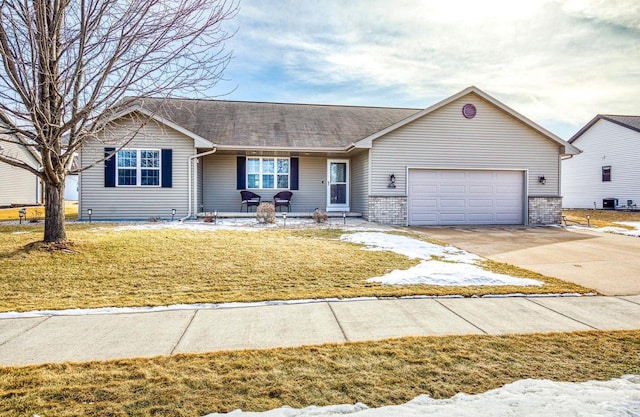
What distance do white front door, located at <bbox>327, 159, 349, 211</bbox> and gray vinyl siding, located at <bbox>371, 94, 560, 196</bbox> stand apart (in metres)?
2.71

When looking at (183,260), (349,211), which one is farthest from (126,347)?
(349,211)

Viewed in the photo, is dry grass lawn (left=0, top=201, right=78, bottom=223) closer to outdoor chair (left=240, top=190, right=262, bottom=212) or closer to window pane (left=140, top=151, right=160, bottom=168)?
window pane (left=140, top=151, right=160, bottom=168)

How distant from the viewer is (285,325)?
394 centimetres

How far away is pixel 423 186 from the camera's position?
1407 centimetres

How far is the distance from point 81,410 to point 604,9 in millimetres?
14369

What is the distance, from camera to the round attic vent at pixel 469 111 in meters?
13.9

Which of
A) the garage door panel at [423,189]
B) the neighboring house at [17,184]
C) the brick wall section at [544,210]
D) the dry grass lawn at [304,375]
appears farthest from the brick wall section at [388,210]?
the neighboring house at [17,184]

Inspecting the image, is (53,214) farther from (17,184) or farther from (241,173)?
(17,184)

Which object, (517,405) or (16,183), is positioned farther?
(16,183)

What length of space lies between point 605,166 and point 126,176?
1041 inches

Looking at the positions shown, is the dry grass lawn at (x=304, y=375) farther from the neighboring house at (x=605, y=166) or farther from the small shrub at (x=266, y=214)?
the neighboring house at (x=605, y=166)

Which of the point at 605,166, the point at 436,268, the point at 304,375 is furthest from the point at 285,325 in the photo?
the point at 605,166

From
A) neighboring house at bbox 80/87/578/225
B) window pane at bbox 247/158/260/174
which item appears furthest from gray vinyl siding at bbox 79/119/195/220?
window pane at bbox 247/158/260/174

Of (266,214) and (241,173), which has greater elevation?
(241,173)
